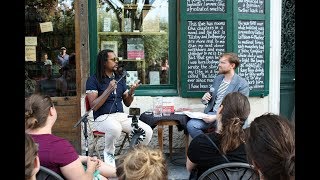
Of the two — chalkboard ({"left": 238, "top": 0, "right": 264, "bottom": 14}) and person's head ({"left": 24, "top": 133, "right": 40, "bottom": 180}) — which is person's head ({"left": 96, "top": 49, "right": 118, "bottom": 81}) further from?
person's head ({"left": 24, "top": 133, "right": 40, "bottom": 180})

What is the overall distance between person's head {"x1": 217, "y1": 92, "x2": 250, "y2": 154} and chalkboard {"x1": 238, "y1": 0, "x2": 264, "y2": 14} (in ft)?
10.4

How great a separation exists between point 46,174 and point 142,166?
58 centimetres

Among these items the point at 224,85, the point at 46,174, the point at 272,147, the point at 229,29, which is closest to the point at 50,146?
the point at 46,174

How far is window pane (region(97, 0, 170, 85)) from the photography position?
20.2 feet

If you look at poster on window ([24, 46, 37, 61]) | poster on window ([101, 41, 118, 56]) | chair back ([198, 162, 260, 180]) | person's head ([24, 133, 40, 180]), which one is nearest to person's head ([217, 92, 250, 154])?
chair back ([198, 162, 260, 180])

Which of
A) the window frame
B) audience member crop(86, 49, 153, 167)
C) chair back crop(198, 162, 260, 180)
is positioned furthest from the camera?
the window frame

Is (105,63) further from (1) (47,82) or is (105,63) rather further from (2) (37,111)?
(2) (37,111)

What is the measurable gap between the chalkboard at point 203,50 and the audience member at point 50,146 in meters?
3.31

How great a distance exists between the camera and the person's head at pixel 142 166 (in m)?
2.03

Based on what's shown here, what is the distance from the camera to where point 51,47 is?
230 inches

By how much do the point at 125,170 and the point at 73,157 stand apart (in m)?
0.59

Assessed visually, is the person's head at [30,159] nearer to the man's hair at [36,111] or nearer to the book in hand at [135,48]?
the man's hair at [36,111]

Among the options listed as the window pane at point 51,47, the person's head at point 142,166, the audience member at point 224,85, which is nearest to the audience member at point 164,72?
the audience member at point 224,85
